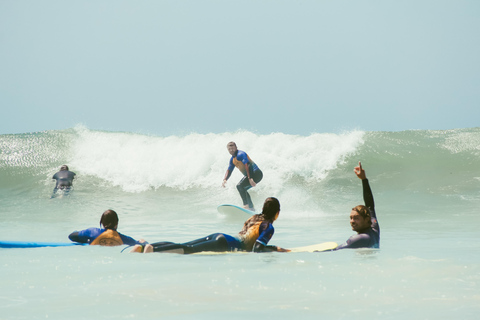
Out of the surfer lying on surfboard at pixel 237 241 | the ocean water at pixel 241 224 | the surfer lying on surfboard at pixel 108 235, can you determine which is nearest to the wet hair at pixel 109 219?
the surfer lying on surfboard at pixel 108 235

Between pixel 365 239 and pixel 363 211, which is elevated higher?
pixel 363 211

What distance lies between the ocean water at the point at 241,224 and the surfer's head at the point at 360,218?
254 millimetres

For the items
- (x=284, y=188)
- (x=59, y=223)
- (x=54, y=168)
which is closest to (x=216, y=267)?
(x=59, y=223)

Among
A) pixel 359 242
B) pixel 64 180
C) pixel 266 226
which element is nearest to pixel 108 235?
pixel 266 226

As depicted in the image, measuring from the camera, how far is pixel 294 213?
464 inches

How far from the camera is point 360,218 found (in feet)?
18.8

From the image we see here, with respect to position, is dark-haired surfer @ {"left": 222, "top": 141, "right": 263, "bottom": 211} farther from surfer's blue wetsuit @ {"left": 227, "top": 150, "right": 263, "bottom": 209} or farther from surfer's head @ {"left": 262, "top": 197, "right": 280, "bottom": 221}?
surfer's head @ {"left": 262, "top": 197, "right": 280, "bottom": 221}

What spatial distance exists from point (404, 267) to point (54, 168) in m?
15.8

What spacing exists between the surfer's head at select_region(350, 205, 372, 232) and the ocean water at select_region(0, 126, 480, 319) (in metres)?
0.25

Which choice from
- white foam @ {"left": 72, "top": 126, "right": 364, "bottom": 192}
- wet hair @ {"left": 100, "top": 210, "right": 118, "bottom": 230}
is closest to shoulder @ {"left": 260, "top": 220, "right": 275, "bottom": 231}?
wet hair @ {"left": 100, "top": 210, "right": 118, "bottom": 230}

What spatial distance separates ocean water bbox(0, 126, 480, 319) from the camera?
3.75m

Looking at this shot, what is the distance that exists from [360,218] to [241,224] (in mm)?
4959

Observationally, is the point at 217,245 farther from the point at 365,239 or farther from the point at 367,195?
the point at 367,195

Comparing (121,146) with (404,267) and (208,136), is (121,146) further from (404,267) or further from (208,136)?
(404,267)
